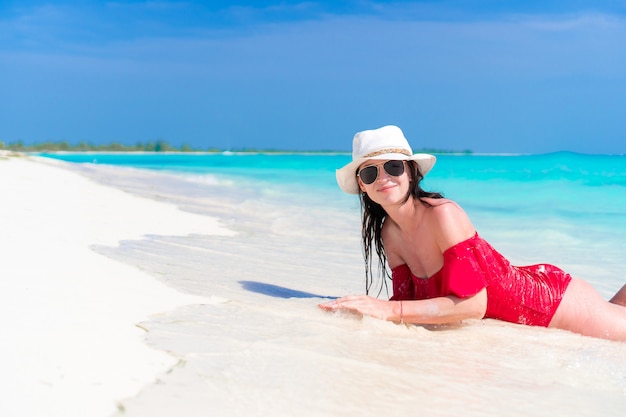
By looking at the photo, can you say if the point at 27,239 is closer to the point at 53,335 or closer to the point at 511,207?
the point at 53,335

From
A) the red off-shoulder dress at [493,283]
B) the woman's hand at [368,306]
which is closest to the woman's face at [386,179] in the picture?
the red off-shoulder dress at [493,283]

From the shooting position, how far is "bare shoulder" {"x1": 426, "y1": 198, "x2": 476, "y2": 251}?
10.5ft

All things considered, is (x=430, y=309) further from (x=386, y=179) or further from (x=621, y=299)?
(x=621, y=299)

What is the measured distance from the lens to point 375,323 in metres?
3.21

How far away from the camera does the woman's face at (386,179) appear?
10.9 ft

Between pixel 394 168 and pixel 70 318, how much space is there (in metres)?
1.60

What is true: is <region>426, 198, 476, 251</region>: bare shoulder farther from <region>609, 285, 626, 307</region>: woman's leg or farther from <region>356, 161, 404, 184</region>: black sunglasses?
<region>609, 285, 626, 307</region>: woman's leg

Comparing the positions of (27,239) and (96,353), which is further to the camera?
(27,239)

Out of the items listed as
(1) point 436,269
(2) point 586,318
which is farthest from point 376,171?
(2) point 586,318

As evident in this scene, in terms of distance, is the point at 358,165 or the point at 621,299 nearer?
the point at 358,165

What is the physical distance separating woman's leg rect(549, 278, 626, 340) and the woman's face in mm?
1049

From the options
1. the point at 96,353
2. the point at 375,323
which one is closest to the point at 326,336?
the point at 375,323

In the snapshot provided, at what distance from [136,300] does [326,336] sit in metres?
0.98

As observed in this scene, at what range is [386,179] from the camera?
3.34 metres
